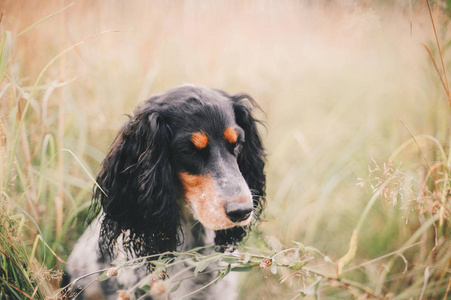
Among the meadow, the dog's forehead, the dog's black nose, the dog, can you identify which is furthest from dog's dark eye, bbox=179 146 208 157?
the meadow

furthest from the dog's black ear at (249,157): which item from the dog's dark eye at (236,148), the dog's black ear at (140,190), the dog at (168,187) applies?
the dog's black ear at (140,190)

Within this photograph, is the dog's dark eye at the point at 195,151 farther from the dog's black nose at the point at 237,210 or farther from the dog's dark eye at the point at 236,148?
the dog's black nose at the point at 237,210

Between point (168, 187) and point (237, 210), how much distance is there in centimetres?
49

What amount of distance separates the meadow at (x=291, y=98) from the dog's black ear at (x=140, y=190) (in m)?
0.37

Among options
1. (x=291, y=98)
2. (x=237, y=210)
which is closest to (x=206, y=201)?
(x=237, y=210)


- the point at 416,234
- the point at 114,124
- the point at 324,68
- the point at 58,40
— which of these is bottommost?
the point at 416,234

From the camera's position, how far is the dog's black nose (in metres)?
1.83

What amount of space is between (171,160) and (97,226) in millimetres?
739

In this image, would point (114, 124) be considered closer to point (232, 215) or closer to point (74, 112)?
point (74, 112)

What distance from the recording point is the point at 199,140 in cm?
201

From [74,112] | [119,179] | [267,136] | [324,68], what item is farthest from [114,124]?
[324,68]

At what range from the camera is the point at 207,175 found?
198 cm

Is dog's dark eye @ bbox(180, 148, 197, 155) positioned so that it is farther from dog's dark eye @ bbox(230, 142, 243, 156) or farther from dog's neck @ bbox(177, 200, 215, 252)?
dog's neck @ bbox(177, 200, 215, 252)

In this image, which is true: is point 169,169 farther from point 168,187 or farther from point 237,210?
point 237,210
